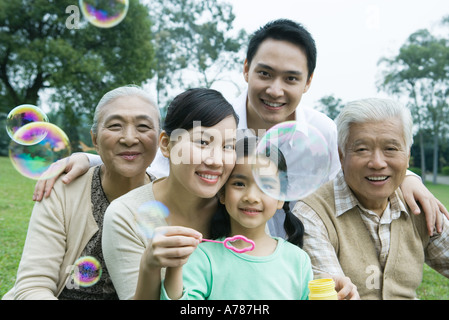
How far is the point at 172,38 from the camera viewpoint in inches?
1144

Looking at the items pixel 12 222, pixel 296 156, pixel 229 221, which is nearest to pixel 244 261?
pixel 229 221

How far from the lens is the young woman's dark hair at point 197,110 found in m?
2.01

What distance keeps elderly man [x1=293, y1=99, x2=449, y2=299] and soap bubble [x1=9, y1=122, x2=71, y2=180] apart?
1889mm

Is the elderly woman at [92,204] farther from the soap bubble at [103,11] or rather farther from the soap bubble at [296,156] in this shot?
the soap bubble at [103,11]

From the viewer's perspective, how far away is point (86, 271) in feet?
7.70

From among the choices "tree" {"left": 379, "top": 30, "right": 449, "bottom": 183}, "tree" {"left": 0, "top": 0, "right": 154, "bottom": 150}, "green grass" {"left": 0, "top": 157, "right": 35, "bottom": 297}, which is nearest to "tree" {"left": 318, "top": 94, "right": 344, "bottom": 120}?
"tree" {"left": 379, "top": 30, "right": 449, "bottom": 183}

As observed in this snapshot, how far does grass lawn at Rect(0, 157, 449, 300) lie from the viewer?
463cm

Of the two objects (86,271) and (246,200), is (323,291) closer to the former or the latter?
(246,200)

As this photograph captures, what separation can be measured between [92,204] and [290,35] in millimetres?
1878

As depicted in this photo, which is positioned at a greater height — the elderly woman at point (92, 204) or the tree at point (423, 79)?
the tree at point (423, 79)

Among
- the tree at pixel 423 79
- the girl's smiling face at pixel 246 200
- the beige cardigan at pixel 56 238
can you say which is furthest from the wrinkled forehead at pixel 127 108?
the tree at pixel 423 79

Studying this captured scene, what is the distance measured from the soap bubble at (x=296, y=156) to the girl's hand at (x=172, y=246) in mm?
670
